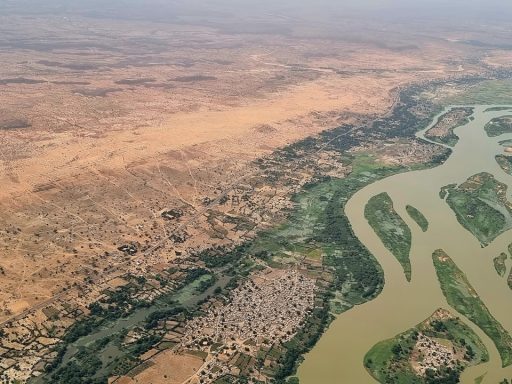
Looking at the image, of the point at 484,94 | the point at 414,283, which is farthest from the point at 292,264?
the point at 484,94

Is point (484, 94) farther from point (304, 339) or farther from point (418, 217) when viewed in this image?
point (304, 339)

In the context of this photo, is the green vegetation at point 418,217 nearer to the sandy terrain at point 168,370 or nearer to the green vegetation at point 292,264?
the green vegetation at point 292,264

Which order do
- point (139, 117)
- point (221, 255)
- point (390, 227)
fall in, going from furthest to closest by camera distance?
point (139, 117) → point (390, 227) → point (221, 255)

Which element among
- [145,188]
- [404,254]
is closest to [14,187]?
[145,188]

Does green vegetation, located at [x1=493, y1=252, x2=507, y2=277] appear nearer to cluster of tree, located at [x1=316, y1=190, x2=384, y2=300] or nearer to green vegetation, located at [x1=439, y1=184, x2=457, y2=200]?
cluster of tree, located at [x1=316, y1=190, x2=384, y2=300]

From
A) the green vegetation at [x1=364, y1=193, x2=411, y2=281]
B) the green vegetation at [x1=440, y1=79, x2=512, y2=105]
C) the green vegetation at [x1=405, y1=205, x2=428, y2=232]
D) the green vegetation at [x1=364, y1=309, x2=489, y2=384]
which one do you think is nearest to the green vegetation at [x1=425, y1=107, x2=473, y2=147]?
the green vegetation at [x1=440, y1=79, x2=512, y2=105]
